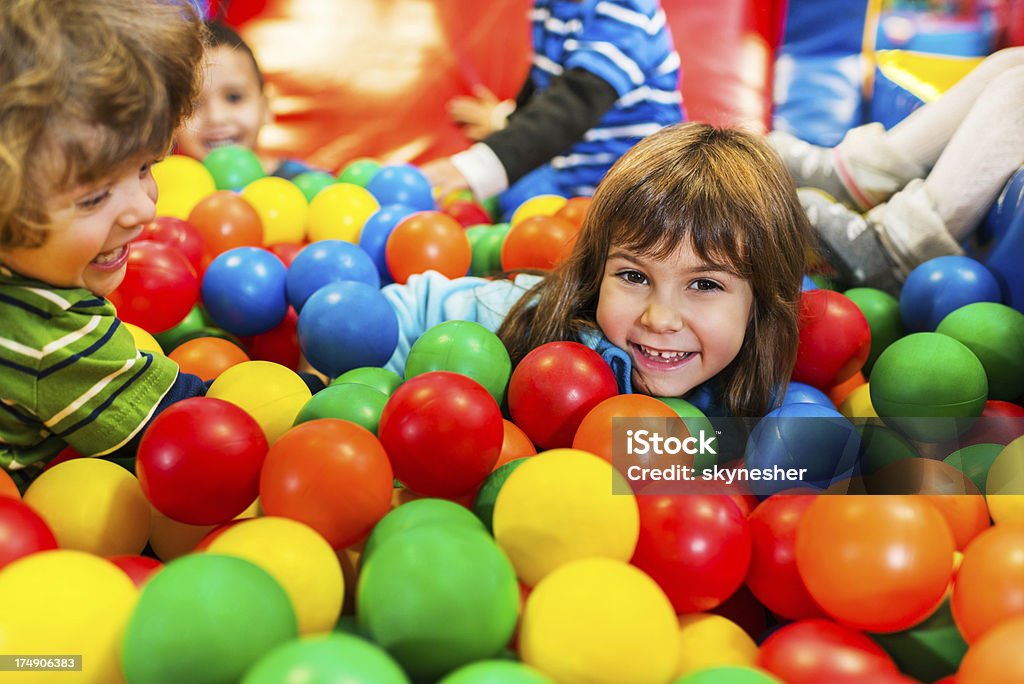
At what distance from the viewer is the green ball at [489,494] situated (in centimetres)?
87

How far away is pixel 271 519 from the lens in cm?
74

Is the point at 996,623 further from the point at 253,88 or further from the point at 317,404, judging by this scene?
the point at 253,88

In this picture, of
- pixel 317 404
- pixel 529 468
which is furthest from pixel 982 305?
pixel 317 404

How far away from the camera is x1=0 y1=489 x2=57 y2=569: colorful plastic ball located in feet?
2.36

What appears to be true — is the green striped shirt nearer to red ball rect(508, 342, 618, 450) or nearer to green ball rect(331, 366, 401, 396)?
green ball rect(331, 366, 401, 396)

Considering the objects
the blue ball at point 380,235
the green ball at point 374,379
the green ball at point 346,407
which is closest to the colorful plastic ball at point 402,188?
the blue ball at point 380,235

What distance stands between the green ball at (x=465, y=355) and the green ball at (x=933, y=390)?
1.56ft

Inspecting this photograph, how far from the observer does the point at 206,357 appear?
122cm

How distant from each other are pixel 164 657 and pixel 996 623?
597 mm

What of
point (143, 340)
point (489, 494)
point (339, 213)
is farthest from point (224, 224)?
point (489, 494)

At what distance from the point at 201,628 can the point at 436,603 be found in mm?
155

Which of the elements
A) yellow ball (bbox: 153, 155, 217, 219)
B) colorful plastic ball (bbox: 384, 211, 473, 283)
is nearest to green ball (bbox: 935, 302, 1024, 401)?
colorful plastic ball (bbox: 384, 211, 473, 283)

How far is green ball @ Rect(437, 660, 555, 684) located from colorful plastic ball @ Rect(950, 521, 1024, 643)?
35 centimetres

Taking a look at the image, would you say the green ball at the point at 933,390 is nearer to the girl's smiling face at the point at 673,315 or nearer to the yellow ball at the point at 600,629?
the girl's smiling face at the point at 673,315
